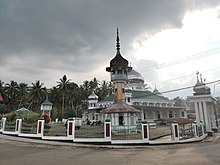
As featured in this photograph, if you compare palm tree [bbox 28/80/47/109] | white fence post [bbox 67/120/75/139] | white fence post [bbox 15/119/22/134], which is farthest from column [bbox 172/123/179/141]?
palm tree [bbox 28/80/47/109]

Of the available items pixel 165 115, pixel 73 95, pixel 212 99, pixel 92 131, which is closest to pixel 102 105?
pixel 165 115

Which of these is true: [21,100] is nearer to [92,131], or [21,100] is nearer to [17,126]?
[17,126]

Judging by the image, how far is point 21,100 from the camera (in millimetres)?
56594

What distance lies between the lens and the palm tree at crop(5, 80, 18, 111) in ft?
181

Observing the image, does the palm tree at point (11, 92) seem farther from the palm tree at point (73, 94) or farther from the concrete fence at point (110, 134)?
the concrete fence at point (110, 134)

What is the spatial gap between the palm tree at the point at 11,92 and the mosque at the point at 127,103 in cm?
2327

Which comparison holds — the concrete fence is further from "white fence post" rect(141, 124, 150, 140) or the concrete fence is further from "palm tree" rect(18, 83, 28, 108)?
"palm tree" rect(18, 83, 28, 108)

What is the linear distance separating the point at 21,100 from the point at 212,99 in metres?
50.5

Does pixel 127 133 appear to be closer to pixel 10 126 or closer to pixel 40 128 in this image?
pixel 40 128

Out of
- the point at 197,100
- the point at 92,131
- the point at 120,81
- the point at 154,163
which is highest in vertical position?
the point at 120,81

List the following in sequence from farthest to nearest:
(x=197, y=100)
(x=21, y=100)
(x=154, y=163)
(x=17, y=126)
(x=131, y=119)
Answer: (x=21, y=100) → (x=197, y=100) → (x=131, y=119) → (x=17, y=126) → (x=154, y=163)

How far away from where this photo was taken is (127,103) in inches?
1353

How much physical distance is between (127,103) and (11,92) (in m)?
37.3

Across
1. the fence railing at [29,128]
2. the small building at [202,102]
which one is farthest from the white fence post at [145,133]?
the small building at [202,102]
